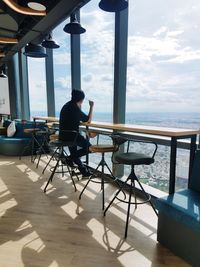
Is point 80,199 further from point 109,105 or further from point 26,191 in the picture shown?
point 109,105

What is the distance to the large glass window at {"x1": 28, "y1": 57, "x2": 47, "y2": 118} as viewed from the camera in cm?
684

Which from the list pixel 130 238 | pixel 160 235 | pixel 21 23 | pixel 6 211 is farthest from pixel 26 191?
pixel 21 23

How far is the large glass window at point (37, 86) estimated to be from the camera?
22.4ft

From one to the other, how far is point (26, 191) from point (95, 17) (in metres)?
3.85

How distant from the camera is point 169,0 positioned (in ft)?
10.6

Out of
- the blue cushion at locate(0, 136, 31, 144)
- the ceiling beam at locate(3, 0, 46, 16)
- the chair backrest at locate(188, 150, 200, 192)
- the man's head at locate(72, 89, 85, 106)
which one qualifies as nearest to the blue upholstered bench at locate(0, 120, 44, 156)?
the blue cushion at locate(0, 136, 31, 144)

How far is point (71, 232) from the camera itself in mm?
2236

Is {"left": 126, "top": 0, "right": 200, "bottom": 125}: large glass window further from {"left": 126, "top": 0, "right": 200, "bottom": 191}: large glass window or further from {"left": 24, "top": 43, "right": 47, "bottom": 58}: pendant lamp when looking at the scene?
{"left": 24, "top": 43, "right": 47, "bottom": 58}: pendant lamp

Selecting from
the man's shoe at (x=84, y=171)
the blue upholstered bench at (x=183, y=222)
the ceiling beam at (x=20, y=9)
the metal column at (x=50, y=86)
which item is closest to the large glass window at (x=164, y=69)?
the blue upholstered bench at (x=183, y=222)

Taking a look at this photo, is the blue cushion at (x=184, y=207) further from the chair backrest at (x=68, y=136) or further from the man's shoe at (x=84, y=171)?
the man's shoe at (x=84, y=171)

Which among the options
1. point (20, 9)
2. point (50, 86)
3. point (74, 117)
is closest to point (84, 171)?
point (74, 117)

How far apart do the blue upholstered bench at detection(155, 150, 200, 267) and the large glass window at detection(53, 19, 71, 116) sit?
361cm

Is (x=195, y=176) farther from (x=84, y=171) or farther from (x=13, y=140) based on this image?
(x=13, y=140)

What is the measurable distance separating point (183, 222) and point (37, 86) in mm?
6918
